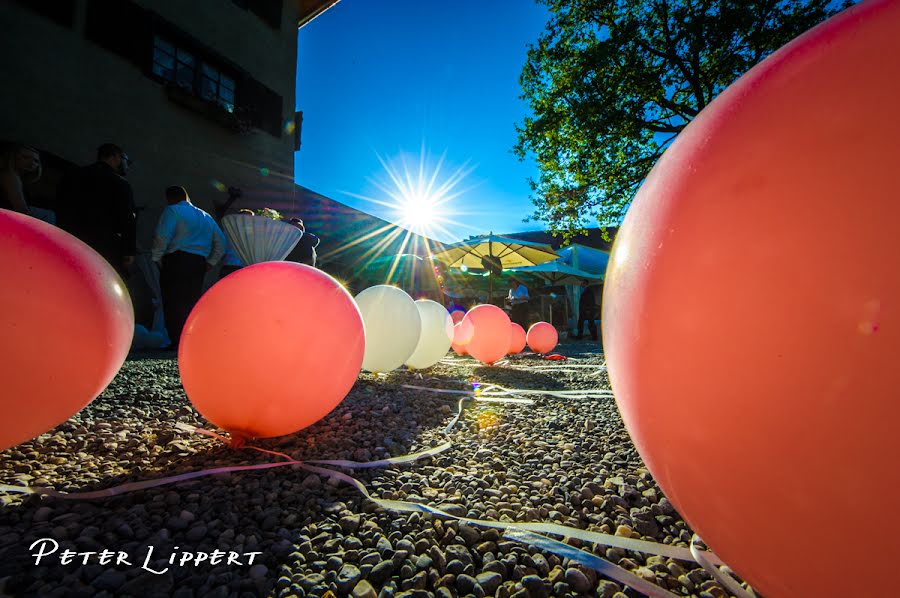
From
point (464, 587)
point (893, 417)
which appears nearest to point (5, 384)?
point (464, 587)

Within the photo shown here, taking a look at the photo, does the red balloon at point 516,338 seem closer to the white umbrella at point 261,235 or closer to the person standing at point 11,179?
the white umbrella at point 261,235

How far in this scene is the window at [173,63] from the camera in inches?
316

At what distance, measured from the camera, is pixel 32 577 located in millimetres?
1013

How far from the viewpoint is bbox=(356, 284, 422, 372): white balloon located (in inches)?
147

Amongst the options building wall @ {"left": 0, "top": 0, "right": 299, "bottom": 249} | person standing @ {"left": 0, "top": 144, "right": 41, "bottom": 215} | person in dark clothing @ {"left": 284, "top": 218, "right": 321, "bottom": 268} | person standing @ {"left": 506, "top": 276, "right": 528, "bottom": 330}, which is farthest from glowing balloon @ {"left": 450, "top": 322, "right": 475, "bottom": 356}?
building wall @ {"left": 0, "top": 0, "right": 299, "bottom": 249}

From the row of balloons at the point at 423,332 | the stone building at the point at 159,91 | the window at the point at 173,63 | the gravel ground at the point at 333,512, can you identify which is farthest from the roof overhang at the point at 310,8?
the gravel ground at the point at 333,512

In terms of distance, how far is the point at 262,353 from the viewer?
1.80 metres

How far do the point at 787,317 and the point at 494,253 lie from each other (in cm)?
1254

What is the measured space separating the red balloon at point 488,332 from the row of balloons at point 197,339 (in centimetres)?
316

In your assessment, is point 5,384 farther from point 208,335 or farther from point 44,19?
point 44,19

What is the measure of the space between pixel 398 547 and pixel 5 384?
4.86ft

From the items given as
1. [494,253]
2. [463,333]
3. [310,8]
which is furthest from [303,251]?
[310,8]

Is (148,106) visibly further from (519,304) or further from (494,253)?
(519,304)

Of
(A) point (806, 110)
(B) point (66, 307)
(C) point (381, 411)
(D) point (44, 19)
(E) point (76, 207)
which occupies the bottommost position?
(C) point (381, 411)
